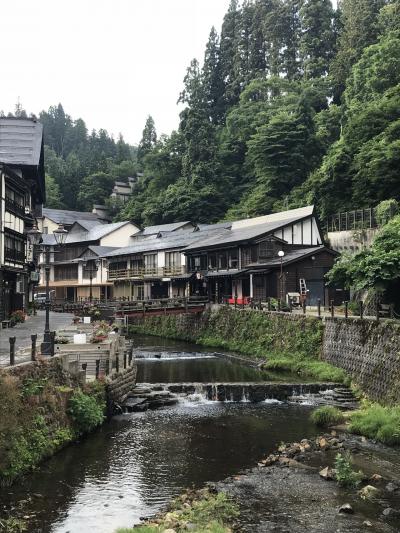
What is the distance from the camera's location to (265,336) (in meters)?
35.9

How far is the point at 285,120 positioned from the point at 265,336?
36046 millimetres

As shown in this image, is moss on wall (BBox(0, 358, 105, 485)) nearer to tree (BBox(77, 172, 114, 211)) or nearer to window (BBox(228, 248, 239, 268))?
window (BBox(228, 248, 239, 268))

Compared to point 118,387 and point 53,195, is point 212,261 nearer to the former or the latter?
point 118,387

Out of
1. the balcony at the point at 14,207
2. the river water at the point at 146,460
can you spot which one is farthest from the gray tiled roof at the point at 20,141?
the river water at the point at 146,460

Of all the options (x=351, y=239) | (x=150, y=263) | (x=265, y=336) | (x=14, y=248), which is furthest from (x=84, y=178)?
(x=265, y=336)

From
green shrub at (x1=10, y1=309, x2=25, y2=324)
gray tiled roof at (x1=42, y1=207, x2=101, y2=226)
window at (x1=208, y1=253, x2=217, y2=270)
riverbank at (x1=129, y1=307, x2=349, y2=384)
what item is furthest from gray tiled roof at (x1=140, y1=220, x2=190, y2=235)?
green shrub at (x1=10, y1=309, x2=25, y2=324)

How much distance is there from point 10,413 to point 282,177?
54.8 meters

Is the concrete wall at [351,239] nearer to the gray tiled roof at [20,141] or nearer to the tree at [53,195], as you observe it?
the gray tiled roof at [20,141]

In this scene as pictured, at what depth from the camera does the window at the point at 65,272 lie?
76.9 metres

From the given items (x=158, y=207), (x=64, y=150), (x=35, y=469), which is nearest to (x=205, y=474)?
(x=35, y=469)

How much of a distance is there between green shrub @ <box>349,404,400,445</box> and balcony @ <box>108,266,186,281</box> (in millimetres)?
39134

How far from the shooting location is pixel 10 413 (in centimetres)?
1246

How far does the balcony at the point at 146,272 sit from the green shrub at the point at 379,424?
128 feet

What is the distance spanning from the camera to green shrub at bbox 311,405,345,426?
18688mm
